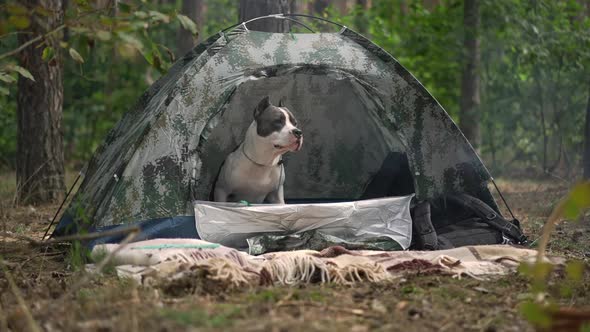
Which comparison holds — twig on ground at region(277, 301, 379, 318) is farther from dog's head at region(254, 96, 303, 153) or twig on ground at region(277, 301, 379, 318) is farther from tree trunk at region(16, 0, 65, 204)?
tree trunk at region(16, 0, 65, 204)

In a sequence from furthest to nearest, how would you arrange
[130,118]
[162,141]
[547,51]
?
[547,51]
[130,118]
[162,141]

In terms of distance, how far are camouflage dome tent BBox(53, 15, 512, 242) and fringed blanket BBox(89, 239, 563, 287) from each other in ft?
1.57

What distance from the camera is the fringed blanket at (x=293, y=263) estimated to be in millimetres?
3686

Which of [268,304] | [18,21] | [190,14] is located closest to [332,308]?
[268,304]

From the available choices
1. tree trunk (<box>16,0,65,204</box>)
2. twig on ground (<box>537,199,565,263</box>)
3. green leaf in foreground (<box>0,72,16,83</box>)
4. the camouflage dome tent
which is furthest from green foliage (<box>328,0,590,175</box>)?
twig on ground (<box>537,199,565,263</box>)

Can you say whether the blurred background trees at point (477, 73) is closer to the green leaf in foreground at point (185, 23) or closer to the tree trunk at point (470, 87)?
the tree trunk at point (470, 87)

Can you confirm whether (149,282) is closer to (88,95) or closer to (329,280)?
(329,280)

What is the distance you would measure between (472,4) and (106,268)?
805 cm

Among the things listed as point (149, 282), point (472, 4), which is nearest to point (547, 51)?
point (472, 4)

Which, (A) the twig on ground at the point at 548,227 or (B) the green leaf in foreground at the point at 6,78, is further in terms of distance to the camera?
(B) the green leaf in foreground at the point at 6,78

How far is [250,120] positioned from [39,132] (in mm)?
2178

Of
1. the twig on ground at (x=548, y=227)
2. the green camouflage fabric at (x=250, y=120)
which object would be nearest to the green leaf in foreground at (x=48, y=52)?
the green camouflage fabric at (x=250, y=120)

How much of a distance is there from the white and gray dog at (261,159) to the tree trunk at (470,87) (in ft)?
18.4

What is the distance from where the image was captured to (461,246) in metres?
4.96
